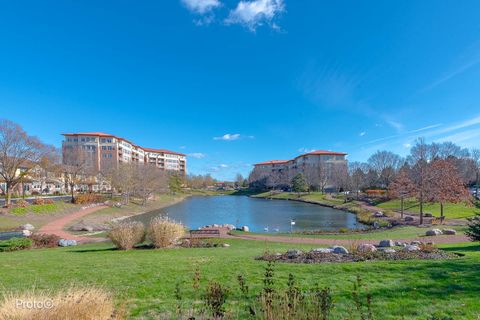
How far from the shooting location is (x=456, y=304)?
4.83m

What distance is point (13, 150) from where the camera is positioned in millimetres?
Answer: 36500

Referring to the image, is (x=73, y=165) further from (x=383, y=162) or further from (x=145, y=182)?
(x=383, y=162)

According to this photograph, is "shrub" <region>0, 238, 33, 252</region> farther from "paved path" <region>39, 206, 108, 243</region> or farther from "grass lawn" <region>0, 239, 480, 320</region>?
"grass lawn" <region>0, 239, 480, 320</region>

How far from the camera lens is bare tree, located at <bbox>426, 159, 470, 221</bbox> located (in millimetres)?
25984

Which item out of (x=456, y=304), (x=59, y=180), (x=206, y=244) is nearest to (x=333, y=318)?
(x=456, y=304)

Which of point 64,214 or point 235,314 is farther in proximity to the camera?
point 64,214

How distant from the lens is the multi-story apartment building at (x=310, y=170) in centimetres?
8838

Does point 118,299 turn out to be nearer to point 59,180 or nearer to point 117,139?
point 59,180

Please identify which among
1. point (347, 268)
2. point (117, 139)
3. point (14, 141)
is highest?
point (117, 139)

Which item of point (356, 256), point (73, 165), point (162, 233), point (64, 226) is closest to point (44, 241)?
point (162, 233)

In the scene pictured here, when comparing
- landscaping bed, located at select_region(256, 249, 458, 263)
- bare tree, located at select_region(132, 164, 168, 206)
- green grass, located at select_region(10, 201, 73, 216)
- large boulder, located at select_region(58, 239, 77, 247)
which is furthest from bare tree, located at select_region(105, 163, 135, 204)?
landscaping bed, located at select_region(256, 249, 458, 263)

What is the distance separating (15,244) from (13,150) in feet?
90.5

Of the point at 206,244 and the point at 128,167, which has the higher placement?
the point at 128,167

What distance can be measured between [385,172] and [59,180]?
80938 millimetres
